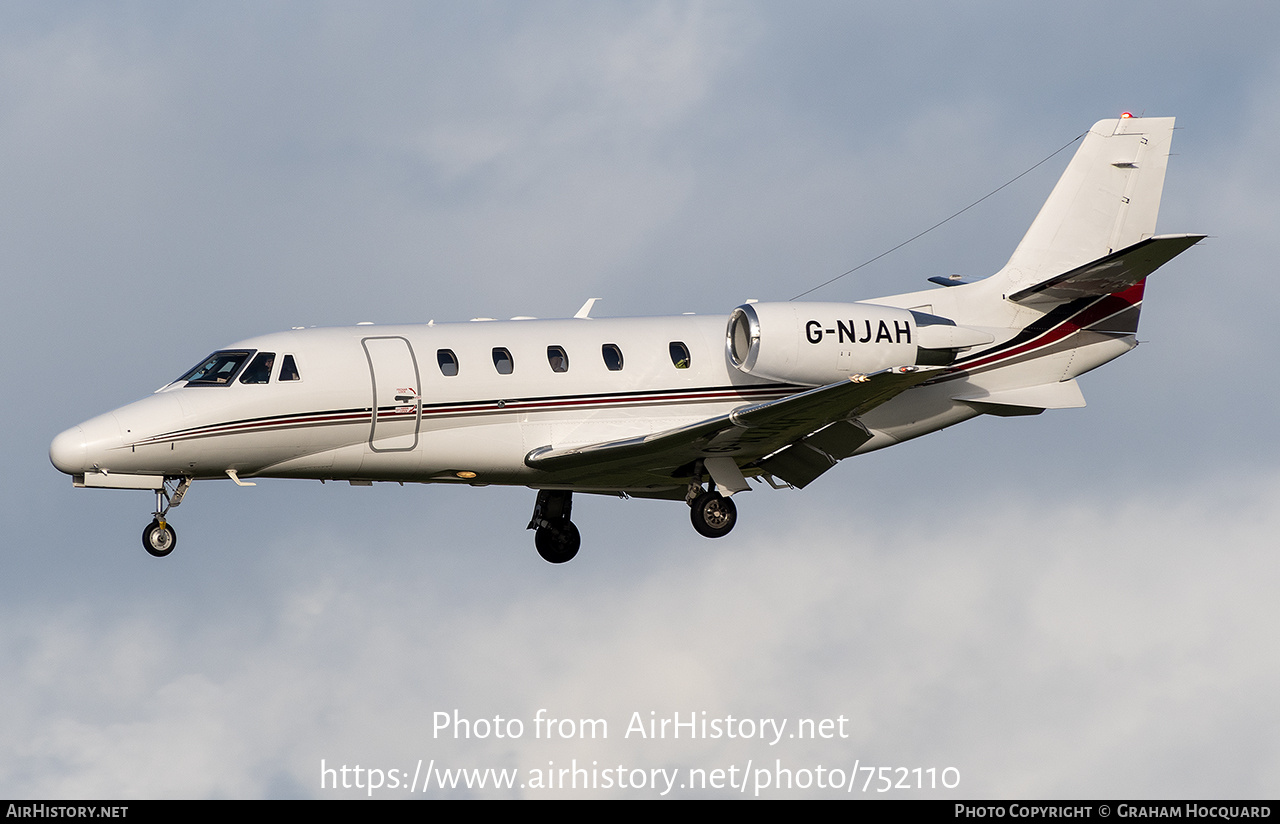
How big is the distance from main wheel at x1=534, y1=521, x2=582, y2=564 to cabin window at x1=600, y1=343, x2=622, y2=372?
13.3 ft

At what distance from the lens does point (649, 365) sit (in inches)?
1025

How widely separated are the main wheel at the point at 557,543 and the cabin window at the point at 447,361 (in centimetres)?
463

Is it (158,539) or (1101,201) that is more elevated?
(1101,201)

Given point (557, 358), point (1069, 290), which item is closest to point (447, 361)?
point (557, 358)

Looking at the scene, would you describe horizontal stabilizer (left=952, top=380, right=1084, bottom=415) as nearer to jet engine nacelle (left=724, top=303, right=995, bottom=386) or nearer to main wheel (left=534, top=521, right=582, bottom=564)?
jet engine nacelle (left=724, top=303, right=995, bottom=386)

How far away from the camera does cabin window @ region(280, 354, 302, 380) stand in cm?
2458

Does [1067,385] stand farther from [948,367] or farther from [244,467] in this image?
[244,467]

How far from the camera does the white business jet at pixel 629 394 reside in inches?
956

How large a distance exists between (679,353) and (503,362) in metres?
2.81

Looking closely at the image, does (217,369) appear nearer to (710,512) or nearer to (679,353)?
(679,353)

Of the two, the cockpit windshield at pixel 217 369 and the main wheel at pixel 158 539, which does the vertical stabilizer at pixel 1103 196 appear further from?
the main wheel at pixel 158 539

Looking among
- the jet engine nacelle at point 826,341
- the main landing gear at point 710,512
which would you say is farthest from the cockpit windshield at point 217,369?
the jet engine nacelle at point 826,341

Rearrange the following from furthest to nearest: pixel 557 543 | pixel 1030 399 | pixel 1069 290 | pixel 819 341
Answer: pixel 557 543
pixel 1030 399
pixel 1069 290
pixel 819 341

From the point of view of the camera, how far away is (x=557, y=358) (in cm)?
2564
